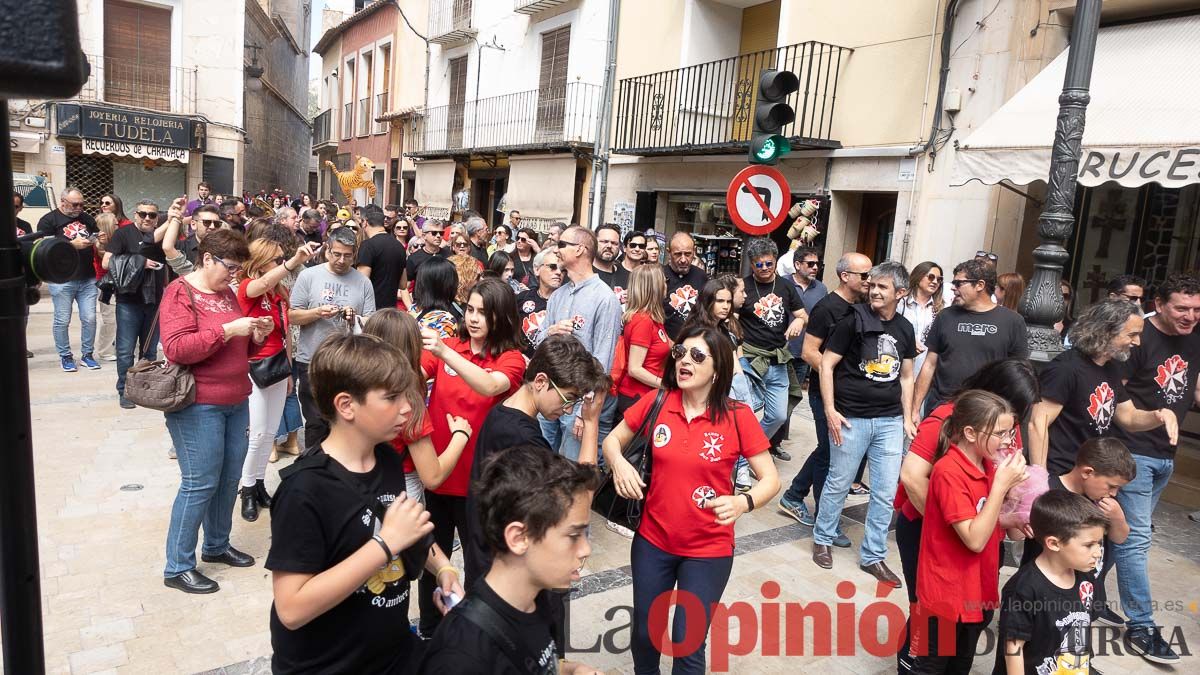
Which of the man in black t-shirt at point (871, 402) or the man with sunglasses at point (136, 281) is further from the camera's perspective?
the man with sunglasses at point (136, 281)

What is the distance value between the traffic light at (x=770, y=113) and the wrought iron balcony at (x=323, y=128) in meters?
27.9

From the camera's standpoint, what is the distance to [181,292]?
12.6ft

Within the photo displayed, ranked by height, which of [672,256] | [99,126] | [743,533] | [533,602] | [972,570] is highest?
[99,126]

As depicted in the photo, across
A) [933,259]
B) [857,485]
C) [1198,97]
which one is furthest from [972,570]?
[933,259]

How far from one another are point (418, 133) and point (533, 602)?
2172cm

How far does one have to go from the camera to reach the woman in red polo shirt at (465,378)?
3283 mm

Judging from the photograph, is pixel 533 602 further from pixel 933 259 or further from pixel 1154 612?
pixel 933 259

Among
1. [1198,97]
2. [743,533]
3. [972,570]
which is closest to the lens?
[972,570]

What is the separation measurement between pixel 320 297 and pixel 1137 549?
512 cm

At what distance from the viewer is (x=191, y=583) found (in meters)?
4.04

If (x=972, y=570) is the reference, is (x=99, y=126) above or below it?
above

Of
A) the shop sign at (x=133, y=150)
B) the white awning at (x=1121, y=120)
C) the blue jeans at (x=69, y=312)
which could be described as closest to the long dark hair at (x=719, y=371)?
the white awning at (x=1121, y=120)

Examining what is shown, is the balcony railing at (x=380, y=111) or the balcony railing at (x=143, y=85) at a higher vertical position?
the balcony railing at (x=380, y=111)

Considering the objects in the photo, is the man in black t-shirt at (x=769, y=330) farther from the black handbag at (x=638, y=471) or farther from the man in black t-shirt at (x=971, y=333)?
the black handbag at (x=638, y=471)
